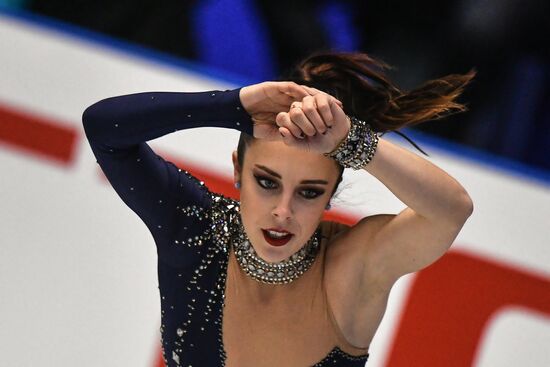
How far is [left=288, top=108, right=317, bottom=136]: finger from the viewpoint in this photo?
5.14 ft

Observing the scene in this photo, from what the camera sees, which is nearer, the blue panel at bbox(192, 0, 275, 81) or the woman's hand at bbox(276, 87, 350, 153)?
the woman's hand at bbox(276, 87, 350, 153)

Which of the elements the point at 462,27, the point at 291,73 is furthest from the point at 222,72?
the point at 291,73

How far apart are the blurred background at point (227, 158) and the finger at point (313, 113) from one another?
1.40 m

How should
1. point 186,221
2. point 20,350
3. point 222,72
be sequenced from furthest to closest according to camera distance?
point 222,72 < point 20,350 < point 186,221

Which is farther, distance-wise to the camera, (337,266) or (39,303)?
(39,303)

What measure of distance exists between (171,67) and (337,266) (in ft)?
4.57

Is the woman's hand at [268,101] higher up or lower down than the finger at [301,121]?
higher up

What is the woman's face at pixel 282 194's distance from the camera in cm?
177

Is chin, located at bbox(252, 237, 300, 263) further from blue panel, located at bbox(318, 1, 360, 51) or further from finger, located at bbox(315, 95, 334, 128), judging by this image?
blue panel, located at bbox(318, 1, 360, 51)

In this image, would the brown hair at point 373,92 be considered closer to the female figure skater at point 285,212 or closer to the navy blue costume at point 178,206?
the female figure skater at point 285,212

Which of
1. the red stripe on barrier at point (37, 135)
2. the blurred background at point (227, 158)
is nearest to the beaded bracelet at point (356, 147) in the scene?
the blurred background at point (227, 158)

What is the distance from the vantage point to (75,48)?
3.19 metres

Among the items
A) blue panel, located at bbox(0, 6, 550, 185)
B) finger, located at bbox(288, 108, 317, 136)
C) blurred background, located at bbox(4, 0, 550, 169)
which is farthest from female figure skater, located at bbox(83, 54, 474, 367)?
blurred background, located at bbox(4, 0, 550, 169)

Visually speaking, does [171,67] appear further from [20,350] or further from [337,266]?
[337,266]
